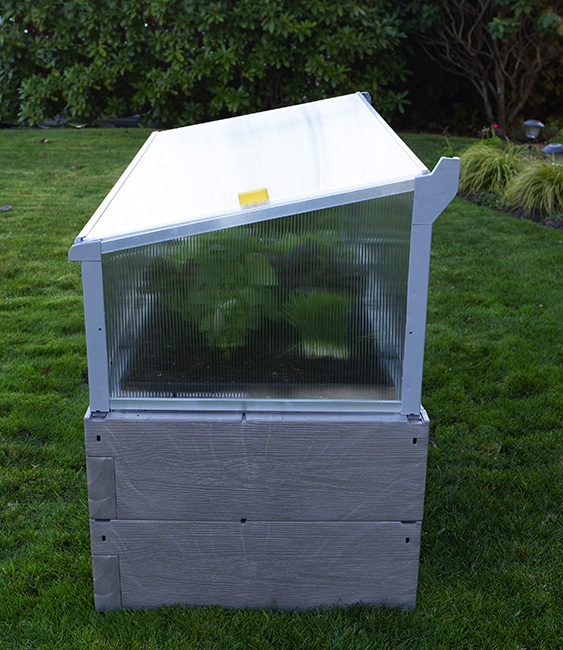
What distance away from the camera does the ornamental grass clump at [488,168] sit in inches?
292

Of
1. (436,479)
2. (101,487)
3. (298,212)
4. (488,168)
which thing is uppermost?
(298,212)

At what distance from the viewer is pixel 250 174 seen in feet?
7.71

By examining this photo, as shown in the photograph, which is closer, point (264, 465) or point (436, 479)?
point (264, 465)

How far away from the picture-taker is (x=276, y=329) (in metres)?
1.98

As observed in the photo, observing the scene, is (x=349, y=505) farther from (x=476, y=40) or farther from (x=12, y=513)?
(x=476, y=40)

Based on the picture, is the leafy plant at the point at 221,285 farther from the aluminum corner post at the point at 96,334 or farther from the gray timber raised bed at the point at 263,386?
the aluminum corner post at the point at 96,334

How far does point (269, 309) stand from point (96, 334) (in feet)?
1.66

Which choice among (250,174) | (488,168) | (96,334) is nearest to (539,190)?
(488,168)

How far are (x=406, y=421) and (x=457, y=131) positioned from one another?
33.6 ft

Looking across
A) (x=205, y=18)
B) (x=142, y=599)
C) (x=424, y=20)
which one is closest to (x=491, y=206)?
(x=424, y=20)

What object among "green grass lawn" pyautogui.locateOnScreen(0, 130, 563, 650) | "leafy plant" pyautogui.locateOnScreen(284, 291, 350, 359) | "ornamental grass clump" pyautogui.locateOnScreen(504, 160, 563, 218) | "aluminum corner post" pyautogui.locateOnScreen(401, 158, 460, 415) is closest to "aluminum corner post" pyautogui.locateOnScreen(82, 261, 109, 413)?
"leafy plant" pyautogui.locateOnScreen(284, 291, 350, 359)

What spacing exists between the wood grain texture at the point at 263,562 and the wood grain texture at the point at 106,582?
0.07 ft

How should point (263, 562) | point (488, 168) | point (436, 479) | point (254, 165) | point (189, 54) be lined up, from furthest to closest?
point (189, 54) < point (488, 168) < point (436, 479) < point (254, 165) < point (263, 562)

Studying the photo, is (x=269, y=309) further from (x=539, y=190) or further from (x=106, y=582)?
(x=539, y=190)
